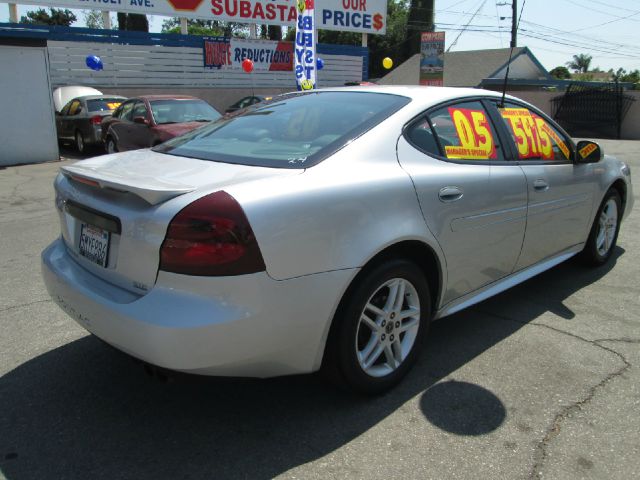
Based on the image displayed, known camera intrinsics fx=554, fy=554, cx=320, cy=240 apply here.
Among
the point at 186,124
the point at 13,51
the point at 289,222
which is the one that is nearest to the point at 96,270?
the point at 289,222

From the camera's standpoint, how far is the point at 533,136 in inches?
153

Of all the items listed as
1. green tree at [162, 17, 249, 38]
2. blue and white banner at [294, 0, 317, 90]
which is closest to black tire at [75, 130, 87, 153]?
blue and white banner at [294, 0, 317, 90]

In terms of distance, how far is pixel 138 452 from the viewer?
243cm

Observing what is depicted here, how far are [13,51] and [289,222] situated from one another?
11.9m

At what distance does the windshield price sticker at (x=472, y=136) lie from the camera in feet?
10.7

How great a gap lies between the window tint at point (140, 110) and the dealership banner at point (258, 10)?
963cm

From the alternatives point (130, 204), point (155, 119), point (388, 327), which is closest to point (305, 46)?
point (155, 119)

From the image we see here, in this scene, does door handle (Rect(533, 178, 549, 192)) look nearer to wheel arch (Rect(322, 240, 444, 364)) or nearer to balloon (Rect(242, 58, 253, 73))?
wheel arch (Rect(322, 240, 444, 364))

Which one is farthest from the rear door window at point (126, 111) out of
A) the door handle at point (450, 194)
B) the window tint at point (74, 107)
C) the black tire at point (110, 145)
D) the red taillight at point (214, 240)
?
the red taillight at point (214, 240)

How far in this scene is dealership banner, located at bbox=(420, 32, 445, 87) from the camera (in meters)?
25.5

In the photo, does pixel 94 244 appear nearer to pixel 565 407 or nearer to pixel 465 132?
pixel 465 132

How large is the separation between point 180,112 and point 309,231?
9.53 meters

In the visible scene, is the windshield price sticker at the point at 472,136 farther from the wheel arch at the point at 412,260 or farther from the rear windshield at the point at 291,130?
the wheel arch at the point at 412,260

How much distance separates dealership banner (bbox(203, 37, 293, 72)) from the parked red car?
10.7m
